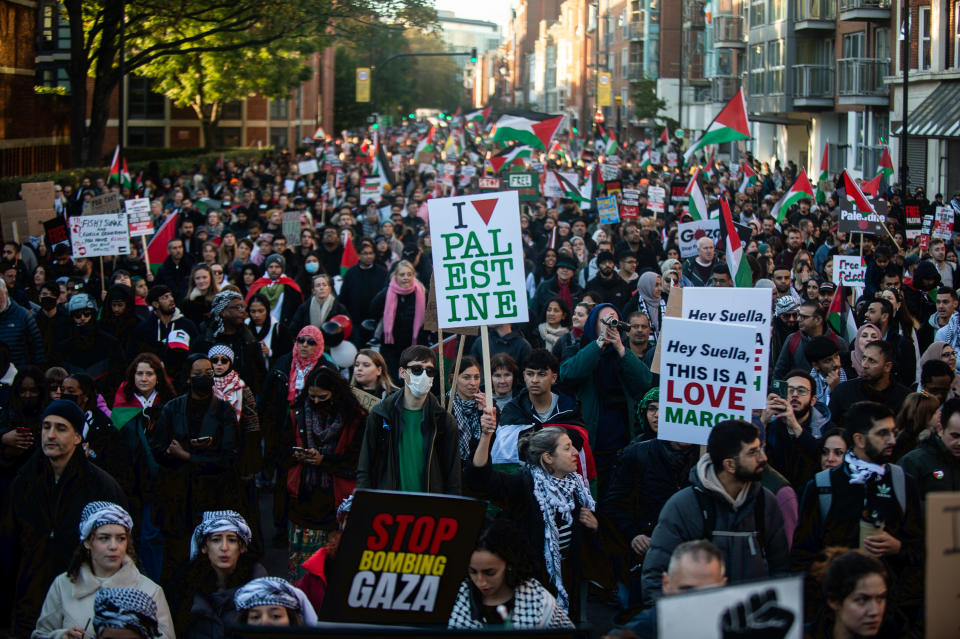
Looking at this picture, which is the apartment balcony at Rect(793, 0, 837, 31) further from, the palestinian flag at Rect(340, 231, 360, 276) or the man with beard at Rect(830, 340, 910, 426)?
the man with beard at Rect(830, 340, 910, 426)

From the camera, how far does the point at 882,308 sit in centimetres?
979

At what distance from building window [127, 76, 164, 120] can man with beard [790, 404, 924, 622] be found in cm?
6097

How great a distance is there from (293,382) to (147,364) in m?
1.00

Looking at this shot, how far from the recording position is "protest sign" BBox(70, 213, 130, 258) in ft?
47.0

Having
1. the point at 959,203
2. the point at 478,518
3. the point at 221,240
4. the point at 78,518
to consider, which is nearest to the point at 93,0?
the point at 221,240

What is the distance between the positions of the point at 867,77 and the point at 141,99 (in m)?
38.3

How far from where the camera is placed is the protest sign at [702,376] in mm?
5988

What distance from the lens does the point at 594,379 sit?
820cm

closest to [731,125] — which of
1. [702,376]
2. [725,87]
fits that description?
[702,376]

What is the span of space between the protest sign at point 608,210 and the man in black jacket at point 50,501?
46.2ft

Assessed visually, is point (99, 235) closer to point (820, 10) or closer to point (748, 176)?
point (748, 176)

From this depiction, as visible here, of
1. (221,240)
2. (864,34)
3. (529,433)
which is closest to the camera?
(529,433)

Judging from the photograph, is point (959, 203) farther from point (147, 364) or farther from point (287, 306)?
point (147, 364)

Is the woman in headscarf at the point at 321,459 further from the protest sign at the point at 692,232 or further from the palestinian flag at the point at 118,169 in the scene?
the palestinian flag at the point at 118,169
